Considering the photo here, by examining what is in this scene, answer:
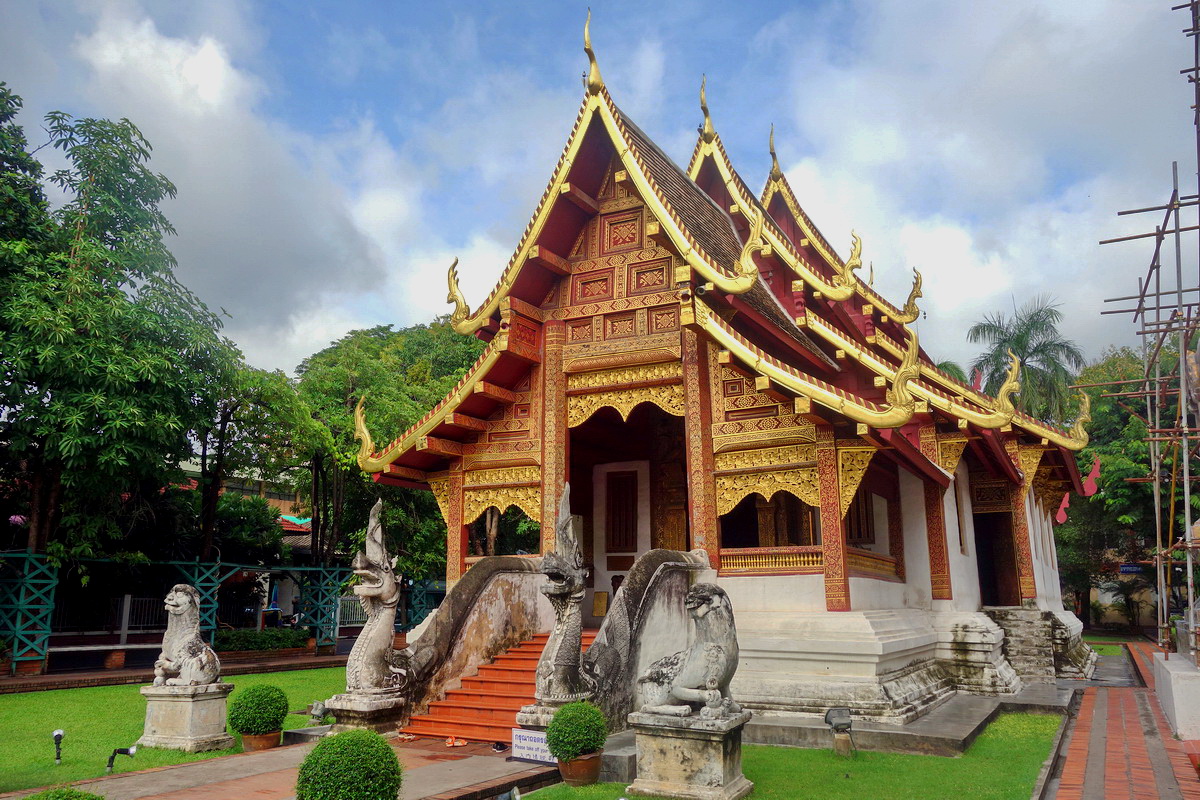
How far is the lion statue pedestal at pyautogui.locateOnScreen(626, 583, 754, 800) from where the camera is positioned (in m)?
5.76

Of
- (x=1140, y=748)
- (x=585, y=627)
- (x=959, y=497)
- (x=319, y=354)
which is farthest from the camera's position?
(x=319, y=354)

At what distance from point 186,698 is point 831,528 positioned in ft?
20.8

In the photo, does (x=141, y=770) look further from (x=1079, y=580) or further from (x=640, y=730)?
(x=1079, y=580)

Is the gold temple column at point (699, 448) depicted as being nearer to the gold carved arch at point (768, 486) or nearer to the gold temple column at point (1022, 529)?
the gold carved arch at point (768, 486)

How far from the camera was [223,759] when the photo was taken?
7070 mm

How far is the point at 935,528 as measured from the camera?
11.4 metres

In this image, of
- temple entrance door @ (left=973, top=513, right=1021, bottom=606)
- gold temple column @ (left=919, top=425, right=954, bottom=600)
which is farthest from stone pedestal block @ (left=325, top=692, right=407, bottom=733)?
temple entrance door @ (left=973, top=513, right=1021, bottom=606)

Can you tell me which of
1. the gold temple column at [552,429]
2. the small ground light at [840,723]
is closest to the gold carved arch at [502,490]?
the gold temple column at [552,429]

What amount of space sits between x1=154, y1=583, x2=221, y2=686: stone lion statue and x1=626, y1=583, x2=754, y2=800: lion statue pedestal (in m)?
4.30

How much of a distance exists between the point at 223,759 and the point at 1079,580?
102ft

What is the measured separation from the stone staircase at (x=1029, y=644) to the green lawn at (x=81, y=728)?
9801 mm

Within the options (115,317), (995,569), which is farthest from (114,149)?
(995,569)

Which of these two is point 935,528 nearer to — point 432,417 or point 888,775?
point 888,775

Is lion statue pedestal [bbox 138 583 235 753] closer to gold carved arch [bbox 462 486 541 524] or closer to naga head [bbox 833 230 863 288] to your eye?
gold carved arch [bbox 462 486 541 524]
